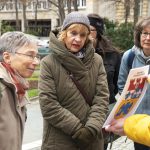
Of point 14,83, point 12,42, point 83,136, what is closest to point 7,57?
point 12,42

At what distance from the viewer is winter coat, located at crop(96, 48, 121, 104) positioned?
446cm

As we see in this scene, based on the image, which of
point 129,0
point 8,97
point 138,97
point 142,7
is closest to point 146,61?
point 138,97

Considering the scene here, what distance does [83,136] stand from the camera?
11.4 feet

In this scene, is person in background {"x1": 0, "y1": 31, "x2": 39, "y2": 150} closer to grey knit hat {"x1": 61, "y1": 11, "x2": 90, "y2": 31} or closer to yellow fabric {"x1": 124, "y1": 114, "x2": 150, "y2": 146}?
grey knit hat {"x1": 61, "y1": 11, "x2": 90, "y2": 31}

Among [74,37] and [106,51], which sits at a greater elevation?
[74,37]

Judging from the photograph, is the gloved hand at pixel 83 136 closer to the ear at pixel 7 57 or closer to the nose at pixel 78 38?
the nose at pixel 78 38

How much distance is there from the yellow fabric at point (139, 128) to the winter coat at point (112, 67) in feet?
4.45

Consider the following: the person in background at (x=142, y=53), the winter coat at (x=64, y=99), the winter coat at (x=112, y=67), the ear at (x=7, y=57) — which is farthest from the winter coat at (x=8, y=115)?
the winter coat at (x=112, y=67)

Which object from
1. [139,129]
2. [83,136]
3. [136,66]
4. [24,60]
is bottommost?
[83,136]

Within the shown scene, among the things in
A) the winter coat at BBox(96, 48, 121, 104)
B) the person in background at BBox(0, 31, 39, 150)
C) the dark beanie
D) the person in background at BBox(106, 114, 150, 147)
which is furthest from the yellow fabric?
the dark beanie

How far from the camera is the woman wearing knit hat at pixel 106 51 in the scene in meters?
4.38

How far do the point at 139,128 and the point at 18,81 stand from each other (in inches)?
35.4

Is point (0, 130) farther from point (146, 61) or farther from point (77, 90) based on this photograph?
point (146, 61)

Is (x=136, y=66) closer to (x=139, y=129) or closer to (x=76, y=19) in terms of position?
(x=76, y=19)
